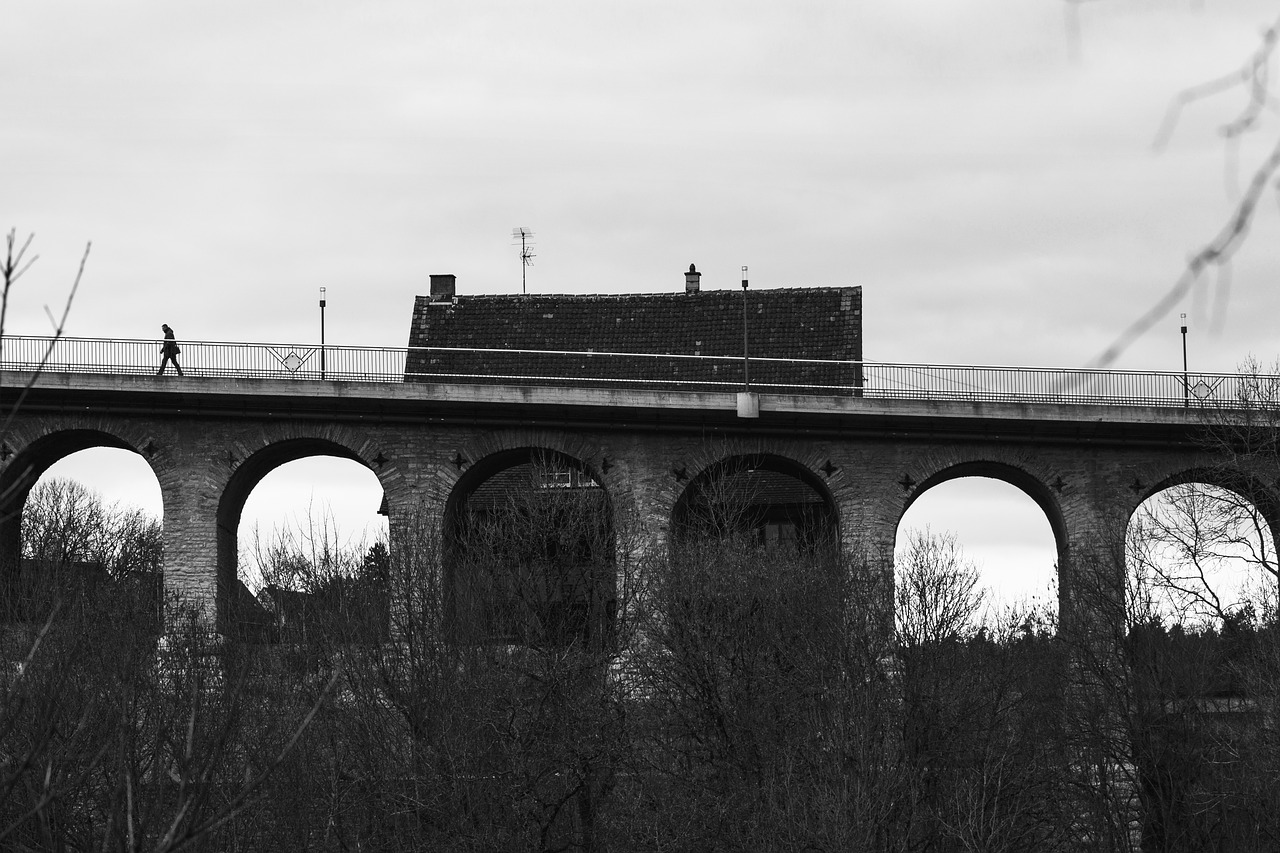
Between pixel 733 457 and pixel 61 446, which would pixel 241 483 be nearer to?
pixel 61 446

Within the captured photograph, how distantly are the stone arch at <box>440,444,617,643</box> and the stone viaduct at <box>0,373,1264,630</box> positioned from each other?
713 mm

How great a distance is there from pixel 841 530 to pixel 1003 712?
4.32 m

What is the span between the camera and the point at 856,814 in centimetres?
2617

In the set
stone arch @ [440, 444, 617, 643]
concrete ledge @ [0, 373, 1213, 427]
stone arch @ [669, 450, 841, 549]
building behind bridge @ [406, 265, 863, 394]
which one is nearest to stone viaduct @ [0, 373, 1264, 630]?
concrete ledge @ [0, 373, 1213, 427]

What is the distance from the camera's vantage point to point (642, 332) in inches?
1649

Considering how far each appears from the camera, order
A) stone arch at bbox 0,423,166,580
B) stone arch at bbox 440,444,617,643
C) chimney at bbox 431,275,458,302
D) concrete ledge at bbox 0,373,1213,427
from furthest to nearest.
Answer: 1. chimney at bbox 431,275,458,302
2. stone arch at bbox 440,444,617,643
3. stone arch at bbox 0,423,166,580
4. concrete ledge at bbox 0,373,1213,427

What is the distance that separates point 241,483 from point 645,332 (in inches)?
486

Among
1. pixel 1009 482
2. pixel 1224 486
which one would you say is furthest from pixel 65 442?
pixel 1224 486

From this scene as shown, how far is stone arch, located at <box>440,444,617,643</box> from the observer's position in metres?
32.8

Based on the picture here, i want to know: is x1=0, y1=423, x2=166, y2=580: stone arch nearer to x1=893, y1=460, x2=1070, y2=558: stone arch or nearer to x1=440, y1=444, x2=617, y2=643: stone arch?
x1=440, y1=444, x2=617, y2=643: stone arch

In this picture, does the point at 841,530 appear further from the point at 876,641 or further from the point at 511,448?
the point at 511,448

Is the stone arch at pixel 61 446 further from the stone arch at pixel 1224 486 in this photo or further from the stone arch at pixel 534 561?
the stone arch at pixel 1224 486

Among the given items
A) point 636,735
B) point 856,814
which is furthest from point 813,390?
point 856,814

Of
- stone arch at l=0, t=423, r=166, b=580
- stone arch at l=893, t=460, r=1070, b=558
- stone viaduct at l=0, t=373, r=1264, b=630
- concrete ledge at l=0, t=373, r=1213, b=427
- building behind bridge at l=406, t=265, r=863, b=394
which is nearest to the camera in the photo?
concrete ledge at l=0, t=373, r=1213, b=427
